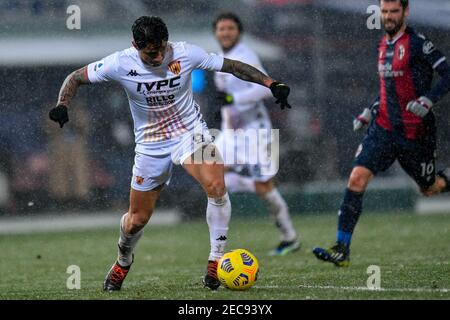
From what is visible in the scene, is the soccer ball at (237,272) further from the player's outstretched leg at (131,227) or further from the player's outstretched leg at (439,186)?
the player's outstretched leg at (439,186)

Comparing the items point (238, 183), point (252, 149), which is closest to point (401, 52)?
point (252, 149)

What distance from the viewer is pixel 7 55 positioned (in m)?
17.3

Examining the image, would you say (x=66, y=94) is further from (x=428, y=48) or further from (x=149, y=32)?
(x=428, y=48)

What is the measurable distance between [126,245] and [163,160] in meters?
0.78

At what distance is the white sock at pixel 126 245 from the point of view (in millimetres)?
9062

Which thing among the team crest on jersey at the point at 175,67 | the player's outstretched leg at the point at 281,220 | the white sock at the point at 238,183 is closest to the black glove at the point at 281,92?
the team crest on jersey at the point at 175,67

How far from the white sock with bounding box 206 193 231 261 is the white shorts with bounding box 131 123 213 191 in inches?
17.2

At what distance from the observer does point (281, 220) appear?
43.2 feet

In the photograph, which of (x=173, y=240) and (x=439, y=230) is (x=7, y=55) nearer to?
(x=173, y=240)

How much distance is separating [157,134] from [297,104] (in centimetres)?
985

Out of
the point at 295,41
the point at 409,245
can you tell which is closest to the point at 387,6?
the point at 409,245

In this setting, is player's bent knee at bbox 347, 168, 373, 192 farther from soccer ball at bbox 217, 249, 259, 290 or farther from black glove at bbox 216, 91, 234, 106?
black glove at bbox 216, 91, 234, 106

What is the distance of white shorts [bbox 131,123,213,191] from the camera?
8.83 m

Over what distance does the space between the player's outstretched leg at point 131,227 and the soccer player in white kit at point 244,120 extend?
13.5 ft
